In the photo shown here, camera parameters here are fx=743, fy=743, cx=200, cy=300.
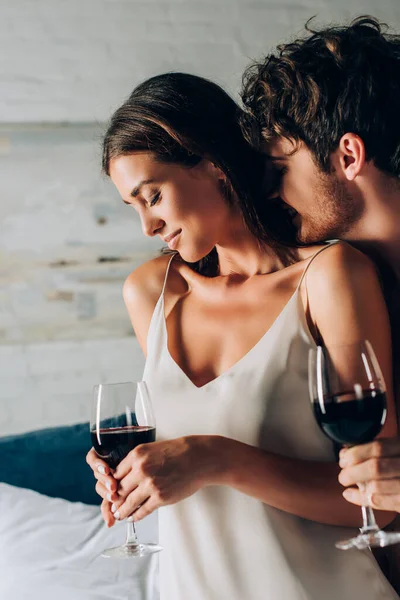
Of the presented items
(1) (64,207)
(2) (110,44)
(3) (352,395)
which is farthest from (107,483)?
(2) (110,44)

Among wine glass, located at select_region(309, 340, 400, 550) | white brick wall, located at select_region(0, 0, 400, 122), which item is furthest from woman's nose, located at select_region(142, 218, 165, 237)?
white brick wall, located at select_region(0, 0, 400, 122)

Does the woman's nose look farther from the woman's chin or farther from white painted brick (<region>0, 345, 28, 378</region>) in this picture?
white painted brick (<region>0, 345, 28, 378</region>)

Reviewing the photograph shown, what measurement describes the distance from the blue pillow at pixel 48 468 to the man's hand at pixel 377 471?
5.71ft

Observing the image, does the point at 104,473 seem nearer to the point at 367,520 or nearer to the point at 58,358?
the point at 367,520

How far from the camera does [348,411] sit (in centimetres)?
103

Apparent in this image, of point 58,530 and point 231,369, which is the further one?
point 58,530

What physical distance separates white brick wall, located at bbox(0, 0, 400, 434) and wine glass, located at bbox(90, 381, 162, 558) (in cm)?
158

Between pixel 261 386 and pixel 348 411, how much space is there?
14.6 inches

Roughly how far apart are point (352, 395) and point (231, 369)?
417mm

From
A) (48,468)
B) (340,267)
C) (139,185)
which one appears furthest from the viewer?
(48,468)

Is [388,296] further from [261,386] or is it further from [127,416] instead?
[127,416]

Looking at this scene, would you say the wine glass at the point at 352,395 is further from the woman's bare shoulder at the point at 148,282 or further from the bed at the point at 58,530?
the bed at the point at 58,530

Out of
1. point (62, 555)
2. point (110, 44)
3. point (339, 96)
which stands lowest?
point (62, 555)

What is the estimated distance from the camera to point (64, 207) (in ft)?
9.29
